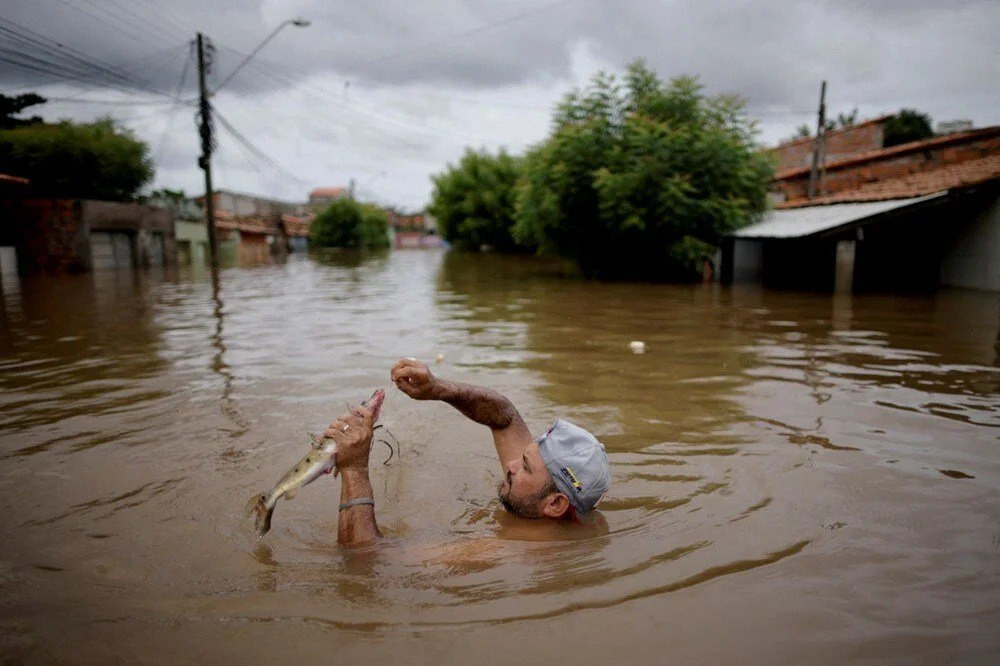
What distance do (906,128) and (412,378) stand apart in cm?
4514

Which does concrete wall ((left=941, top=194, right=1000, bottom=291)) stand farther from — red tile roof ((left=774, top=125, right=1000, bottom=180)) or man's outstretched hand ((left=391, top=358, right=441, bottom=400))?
man's outstretched hand ((left=391, top=358, right=441, bottom=400))

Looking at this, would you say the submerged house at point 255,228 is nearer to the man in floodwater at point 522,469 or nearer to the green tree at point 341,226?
the green tree at point 341,226

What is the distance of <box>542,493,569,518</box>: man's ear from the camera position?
3.33m

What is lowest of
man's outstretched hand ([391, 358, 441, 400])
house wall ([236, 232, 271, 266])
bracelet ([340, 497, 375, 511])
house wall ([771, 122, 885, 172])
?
bracelet ([340, 497, 375, 511])

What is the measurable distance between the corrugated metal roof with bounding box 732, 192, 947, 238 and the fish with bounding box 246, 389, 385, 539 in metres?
15.1

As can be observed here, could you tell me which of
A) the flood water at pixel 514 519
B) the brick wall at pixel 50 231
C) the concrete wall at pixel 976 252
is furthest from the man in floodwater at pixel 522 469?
the brick wall at pixel 50 231

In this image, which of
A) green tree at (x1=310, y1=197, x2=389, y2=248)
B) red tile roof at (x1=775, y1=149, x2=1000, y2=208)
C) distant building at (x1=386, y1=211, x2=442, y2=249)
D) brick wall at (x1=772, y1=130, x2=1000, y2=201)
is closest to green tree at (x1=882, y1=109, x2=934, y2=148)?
brick wall at (x1=772, y1=130, x2=1000, y2=201)

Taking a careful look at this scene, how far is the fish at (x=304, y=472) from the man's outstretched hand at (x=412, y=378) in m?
0.22

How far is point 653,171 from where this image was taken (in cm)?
1834

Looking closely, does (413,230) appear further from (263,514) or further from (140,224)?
(263,514)

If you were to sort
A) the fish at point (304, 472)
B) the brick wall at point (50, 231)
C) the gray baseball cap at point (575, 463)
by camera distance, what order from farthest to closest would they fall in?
1. the brick wall at point (50, 231)
2. the gray baseball cap at point (575, 463)
3. the fish at point (304, 472)

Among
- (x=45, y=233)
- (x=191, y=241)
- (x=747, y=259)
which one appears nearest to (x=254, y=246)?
(x=191, y=241)

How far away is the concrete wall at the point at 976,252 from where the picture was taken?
15492mm

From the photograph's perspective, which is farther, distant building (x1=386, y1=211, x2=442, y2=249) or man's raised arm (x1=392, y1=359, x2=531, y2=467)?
distant building (x1=386, y1=211, x2=442, y2=249)
